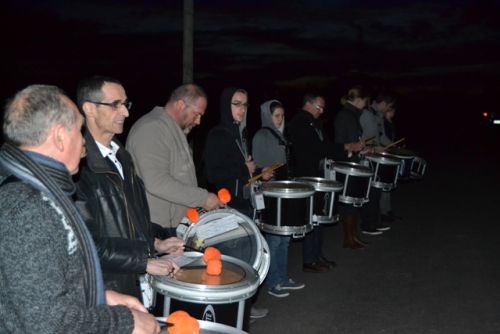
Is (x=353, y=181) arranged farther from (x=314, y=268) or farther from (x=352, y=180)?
(x=314, y=268)

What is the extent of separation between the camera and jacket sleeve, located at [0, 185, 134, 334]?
1.58 meters

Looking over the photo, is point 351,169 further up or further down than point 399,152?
further up

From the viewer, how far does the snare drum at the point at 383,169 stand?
296 inches

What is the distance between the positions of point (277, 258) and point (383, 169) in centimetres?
267

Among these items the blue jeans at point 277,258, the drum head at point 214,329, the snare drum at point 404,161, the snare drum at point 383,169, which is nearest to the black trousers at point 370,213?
the snare drum at point 383,169

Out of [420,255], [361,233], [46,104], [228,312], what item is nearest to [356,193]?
[420,255]

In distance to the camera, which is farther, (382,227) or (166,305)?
(382,227)

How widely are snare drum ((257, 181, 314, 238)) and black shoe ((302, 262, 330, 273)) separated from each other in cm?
123

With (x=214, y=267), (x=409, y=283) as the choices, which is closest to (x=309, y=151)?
(x=409, y=283)

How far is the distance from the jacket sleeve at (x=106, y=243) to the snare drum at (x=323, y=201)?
317 cm

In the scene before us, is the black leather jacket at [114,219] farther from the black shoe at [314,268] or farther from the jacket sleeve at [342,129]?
the jacket sleeve at [342,129]

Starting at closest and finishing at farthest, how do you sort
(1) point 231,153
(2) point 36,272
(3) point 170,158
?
1. (2) point 36,272
2. (3) point 170,158
3. (1) point 231,153

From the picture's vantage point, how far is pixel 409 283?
19.5 feet

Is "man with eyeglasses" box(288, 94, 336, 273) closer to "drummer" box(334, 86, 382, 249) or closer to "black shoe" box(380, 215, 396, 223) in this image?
"drummer" box(334, 86, 382, 249)
